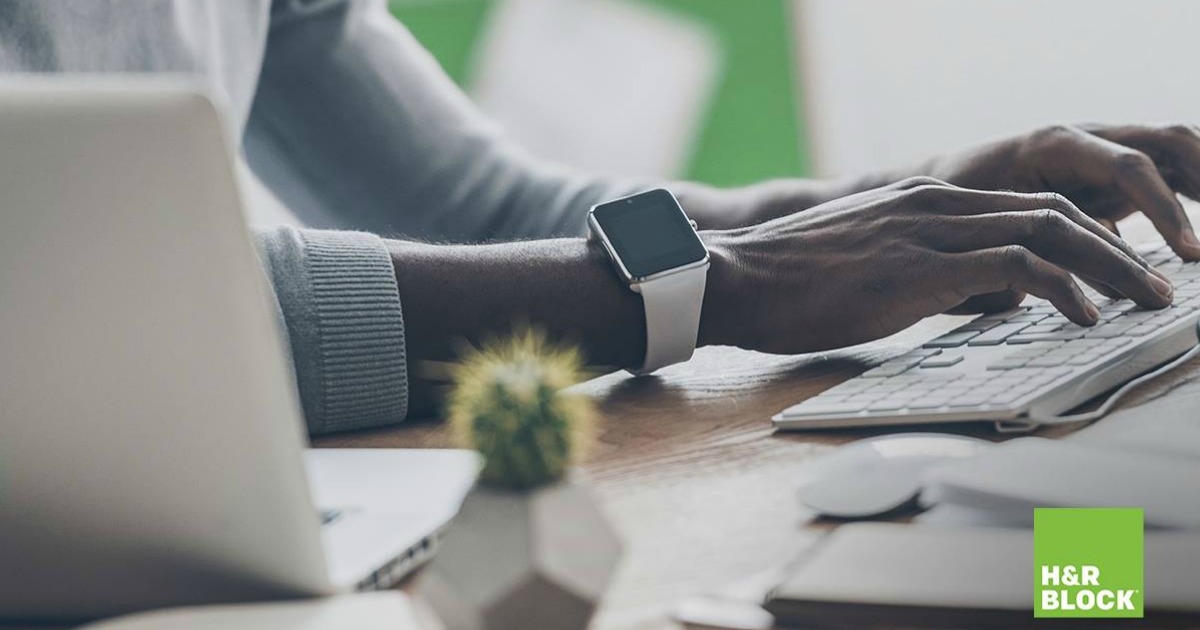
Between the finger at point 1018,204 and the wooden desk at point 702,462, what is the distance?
0.09 m

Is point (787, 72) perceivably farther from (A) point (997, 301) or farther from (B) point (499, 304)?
(B) point (499, 304)

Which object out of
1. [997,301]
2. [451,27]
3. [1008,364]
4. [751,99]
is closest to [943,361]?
[1008,364]

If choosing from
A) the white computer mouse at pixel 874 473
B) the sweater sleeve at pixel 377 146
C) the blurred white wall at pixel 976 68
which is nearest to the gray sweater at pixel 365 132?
the sweater sleeve at pixel 377 146

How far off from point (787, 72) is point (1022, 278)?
2315 millimetres

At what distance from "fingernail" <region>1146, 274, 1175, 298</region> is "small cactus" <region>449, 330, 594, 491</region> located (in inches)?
20.7

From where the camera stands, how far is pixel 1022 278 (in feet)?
2.39

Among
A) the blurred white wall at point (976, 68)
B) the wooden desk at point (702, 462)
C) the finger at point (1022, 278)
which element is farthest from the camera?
the blurred white wall at point (976, 68)

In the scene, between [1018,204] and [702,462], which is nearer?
[702,462]

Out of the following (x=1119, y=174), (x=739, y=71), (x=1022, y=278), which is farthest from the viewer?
(x=739, y=71)

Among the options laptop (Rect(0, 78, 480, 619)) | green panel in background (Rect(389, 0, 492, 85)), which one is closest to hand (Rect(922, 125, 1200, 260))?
laptop (Rect(0, 78, 480, 619))

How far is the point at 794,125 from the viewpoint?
299cm

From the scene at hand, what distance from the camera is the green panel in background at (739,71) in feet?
9.66

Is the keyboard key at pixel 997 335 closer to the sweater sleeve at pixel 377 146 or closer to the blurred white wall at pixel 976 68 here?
the sweater sleeve at pixel 377 146

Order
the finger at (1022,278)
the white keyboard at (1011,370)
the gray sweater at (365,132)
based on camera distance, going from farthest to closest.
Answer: the gray sweater at (365,132) → the finger at (1022,278) → the white keyboard at (1011,370)
